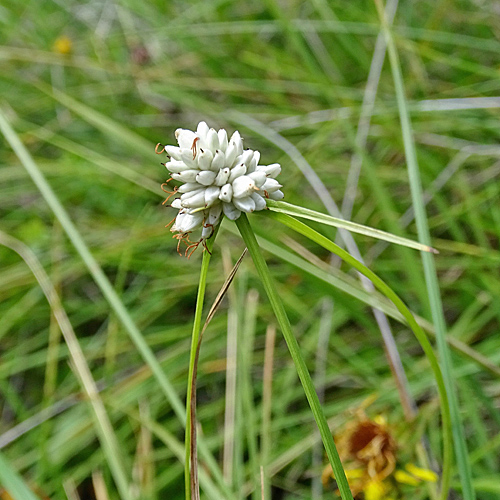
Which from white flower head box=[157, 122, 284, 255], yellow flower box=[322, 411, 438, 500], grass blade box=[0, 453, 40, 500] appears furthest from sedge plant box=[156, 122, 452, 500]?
yellow flower box=[322, 411, 438, 500]

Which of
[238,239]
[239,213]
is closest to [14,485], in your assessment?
[239,213]

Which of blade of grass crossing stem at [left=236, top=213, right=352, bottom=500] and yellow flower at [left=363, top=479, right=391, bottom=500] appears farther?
yellow flower at [left=363, top=479, right=391, bottom=500]

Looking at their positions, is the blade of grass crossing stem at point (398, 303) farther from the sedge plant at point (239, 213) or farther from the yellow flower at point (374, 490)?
the yellow flower at point (374, 490)

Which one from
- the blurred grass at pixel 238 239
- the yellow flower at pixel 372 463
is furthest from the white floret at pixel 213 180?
the yellow flower at pixel 372 463

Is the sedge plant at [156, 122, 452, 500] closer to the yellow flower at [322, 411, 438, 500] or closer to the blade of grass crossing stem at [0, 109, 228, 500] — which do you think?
the blade of grass crossing stem at [0, 109, 228, 500]

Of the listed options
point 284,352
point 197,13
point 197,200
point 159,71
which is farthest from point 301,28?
point 197,200

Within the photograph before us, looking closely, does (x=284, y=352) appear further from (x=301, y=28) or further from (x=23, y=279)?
(x=301, y=28)
